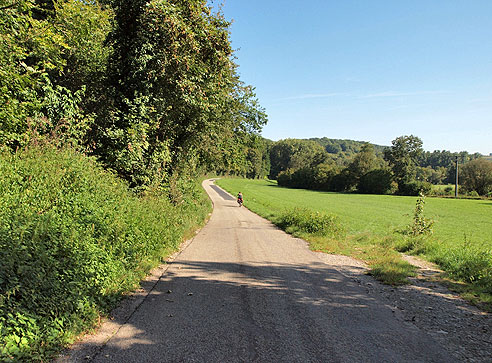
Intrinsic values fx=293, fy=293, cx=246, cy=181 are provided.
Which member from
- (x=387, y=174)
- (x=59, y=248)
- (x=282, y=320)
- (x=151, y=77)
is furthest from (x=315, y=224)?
(x=387, y=174)

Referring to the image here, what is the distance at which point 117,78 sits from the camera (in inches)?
431

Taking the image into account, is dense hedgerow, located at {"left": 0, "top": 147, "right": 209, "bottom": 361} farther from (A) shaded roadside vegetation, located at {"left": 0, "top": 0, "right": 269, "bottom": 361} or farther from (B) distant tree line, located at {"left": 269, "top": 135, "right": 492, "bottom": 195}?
(B) distant tree line, located at {"left": 269, "top": 135, "right": 492, "bottom": 195}

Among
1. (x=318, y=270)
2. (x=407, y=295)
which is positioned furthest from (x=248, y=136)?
(x=407, y=295)

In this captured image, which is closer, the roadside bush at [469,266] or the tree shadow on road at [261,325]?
the tree shadow on road at [261,325]

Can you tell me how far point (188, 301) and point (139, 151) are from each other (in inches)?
237

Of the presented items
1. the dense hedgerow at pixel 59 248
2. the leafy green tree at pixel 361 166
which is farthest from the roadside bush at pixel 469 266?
the leafy green tree at pixel 361 166

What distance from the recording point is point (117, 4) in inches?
418

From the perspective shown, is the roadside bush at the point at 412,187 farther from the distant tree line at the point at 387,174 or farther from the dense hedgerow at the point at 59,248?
the dense hedgerow at the point at 59,248

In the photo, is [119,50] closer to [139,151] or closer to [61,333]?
[139,151]

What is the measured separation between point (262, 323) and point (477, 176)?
9140cm

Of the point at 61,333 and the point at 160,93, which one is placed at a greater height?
the point at 160,93

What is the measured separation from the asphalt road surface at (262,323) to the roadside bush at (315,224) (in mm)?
7113

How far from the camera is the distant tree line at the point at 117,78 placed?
7465mm

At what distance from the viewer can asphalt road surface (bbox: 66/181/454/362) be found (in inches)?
144
